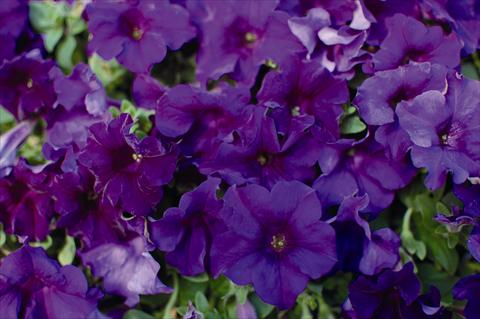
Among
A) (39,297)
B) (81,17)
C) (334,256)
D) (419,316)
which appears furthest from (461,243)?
(81,17)

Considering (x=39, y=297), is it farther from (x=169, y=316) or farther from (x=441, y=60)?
(x=441, y=60)

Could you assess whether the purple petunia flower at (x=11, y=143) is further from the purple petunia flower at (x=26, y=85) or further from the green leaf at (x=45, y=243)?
the green leaf at (x=45, y=243)

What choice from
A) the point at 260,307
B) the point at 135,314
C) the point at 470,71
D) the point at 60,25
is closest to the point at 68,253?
the point at 135,314

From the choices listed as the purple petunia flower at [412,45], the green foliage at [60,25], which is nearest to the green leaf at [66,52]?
the green foliage at [60,25]

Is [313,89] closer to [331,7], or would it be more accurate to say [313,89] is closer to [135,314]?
[331,7]

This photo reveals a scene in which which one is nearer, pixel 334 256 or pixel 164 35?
pixel 334 256

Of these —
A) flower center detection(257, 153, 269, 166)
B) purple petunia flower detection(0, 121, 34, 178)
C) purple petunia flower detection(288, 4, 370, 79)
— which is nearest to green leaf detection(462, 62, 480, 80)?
purple petunia flower detection(288, 4, 370, 79)
